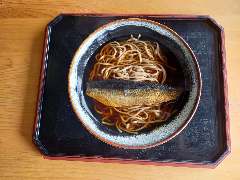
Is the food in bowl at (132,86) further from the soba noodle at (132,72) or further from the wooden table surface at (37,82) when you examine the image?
the wooden table surface at (37,82)

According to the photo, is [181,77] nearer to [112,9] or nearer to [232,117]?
[232,117]

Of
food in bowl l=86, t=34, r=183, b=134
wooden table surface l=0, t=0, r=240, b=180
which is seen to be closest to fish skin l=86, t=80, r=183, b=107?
food in bowl l=86, t=34, r=183, b=134

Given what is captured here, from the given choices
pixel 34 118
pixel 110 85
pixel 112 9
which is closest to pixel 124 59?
pixel 110 85

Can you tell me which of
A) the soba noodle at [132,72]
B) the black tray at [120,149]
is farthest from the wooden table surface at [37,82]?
the soba noodle at [132,72]

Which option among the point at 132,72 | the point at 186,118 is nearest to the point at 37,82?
the point at 132,72

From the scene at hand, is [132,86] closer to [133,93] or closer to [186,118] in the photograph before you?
[133,93]

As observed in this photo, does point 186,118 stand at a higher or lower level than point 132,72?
lower

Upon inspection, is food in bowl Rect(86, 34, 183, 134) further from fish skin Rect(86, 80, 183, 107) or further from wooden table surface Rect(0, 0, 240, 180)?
wooden table surface Rect(0, 0, 240, 180)
